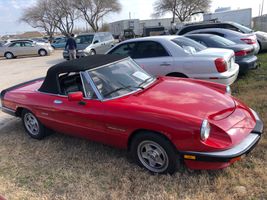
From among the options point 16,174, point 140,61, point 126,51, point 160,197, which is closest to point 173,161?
point 160,197

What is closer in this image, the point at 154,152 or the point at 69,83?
the point at 154,152

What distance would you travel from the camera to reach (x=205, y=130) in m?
3.12

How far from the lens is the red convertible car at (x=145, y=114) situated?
3.17 meters

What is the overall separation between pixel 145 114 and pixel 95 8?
50882 mm

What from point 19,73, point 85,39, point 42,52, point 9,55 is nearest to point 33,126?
point 19,73

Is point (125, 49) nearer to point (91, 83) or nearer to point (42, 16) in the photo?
point (91, 83)

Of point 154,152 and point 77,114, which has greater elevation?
point 77,114

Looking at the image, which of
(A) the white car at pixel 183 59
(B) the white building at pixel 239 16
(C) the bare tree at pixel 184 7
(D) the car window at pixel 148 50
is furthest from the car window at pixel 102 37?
(C) the bare tree at pixel 184 7

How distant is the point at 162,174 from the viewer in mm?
3555

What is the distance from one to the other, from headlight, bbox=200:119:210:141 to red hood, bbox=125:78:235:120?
121 millimetres

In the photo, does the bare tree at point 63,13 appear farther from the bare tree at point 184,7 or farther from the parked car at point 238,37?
the parked car at point 238,37

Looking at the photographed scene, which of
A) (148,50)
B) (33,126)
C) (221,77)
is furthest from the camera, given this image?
(148,50)

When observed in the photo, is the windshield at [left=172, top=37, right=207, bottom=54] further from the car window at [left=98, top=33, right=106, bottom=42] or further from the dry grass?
the car window at [left=98, top=33, right=106, bottom=42]

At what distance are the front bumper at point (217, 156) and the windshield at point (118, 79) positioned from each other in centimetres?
131
